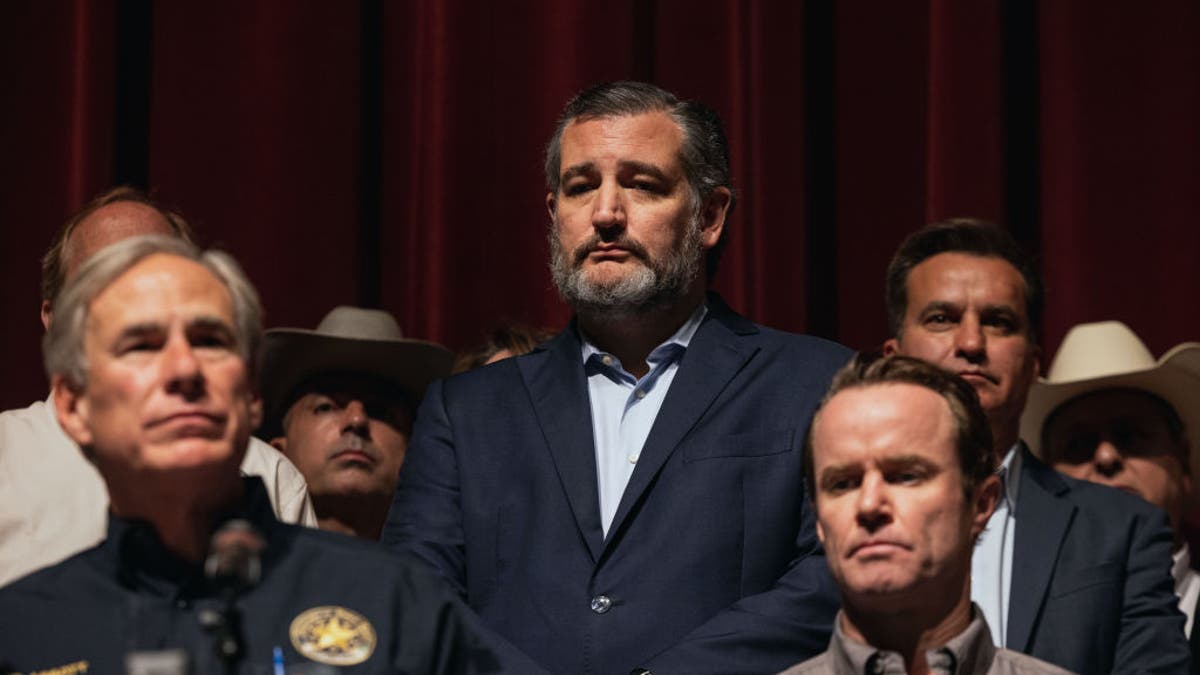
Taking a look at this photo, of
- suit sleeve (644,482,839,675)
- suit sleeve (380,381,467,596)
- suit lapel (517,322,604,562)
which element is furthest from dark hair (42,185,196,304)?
suit sleeve (644,482,839,675)

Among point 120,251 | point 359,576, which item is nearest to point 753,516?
point 359,576

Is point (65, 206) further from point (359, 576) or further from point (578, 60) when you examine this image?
point (359, 576)

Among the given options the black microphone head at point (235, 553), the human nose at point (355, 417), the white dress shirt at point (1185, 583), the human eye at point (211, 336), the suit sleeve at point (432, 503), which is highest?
the human eye at point (211, 336)

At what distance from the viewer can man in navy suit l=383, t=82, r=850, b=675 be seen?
2.83 m

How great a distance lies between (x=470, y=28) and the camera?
4.55m

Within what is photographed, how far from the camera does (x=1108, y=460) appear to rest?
3986 millimetres

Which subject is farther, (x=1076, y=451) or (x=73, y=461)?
(x=1076, y=451)

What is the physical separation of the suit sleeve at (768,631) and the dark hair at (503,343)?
1.30 meters

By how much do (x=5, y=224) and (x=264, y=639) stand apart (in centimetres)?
255

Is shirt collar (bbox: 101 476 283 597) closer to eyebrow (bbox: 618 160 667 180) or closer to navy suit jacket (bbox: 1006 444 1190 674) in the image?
eyebrow (bbox: 618 160 667 180)

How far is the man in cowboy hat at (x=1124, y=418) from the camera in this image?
13.0 feet

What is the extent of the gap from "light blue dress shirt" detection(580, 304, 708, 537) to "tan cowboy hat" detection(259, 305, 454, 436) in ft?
3.23

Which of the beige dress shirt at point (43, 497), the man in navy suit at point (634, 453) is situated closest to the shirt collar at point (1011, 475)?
the man in navy suit at point (634, 453)

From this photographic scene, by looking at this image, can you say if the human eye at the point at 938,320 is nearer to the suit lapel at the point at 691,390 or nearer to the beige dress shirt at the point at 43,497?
the suit lapel at the point at 691,390
